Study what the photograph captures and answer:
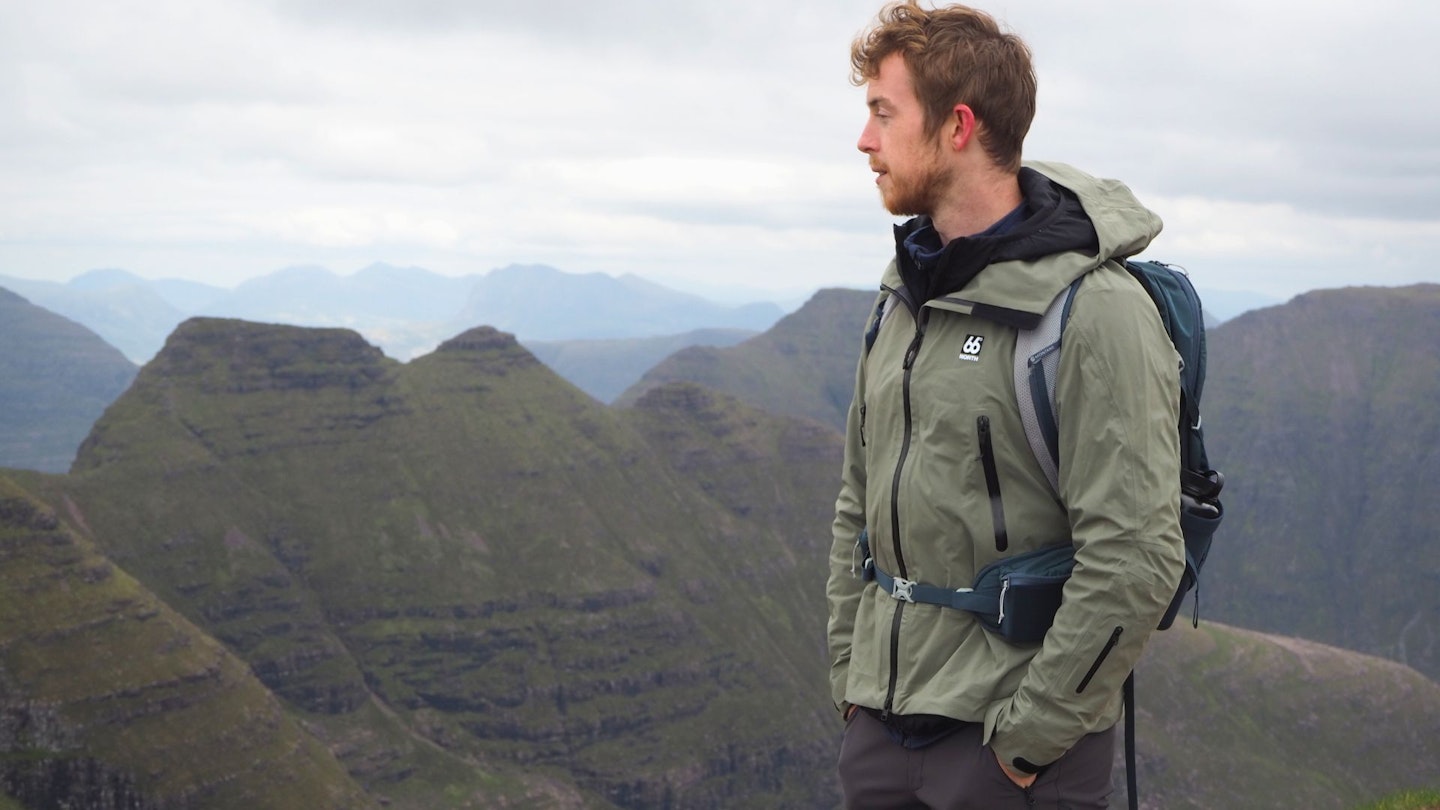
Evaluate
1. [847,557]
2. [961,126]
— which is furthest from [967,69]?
[847,557]

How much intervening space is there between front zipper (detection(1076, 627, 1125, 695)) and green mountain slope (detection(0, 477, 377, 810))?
139833 millimetres

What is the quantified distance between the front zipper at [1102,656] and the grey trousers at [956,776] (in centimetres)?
63

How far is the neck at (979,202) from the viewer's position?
6.43m

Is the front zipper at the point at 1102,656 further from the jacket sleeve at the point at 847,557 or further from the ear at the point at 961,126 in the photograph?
the ear at the point at 961,126

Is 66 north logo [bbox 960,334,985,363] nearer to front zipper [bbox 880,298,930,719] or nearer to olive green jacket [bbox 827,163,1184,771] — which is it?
olive green jacket [bbox 827,163,1184,771]

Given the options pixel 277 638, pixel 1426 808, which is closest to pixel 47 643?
pixel 277 638

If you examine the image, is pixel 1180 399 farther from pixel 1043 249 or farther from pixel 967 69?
pixel 967 69

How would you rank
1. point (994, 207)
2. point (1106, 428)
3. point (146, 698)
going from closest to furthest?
1. point (1106, 428)
2. point (994, 207)
3. point (146, 698)

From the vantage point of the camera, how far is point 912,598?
20.8ft

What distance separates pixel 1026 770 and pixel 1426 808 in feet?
36.4

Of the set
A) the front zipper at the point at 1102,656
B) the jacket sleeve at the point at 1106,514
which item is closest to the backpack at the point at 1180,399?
the jacket sleeve at the point at 1106,514

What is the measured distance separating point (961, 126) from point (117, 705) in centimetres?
14716

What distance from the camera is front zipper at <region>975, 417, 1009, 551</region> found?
598cm

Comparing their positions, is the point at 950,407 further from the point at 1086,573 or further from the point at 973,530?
the point at 1086,573
